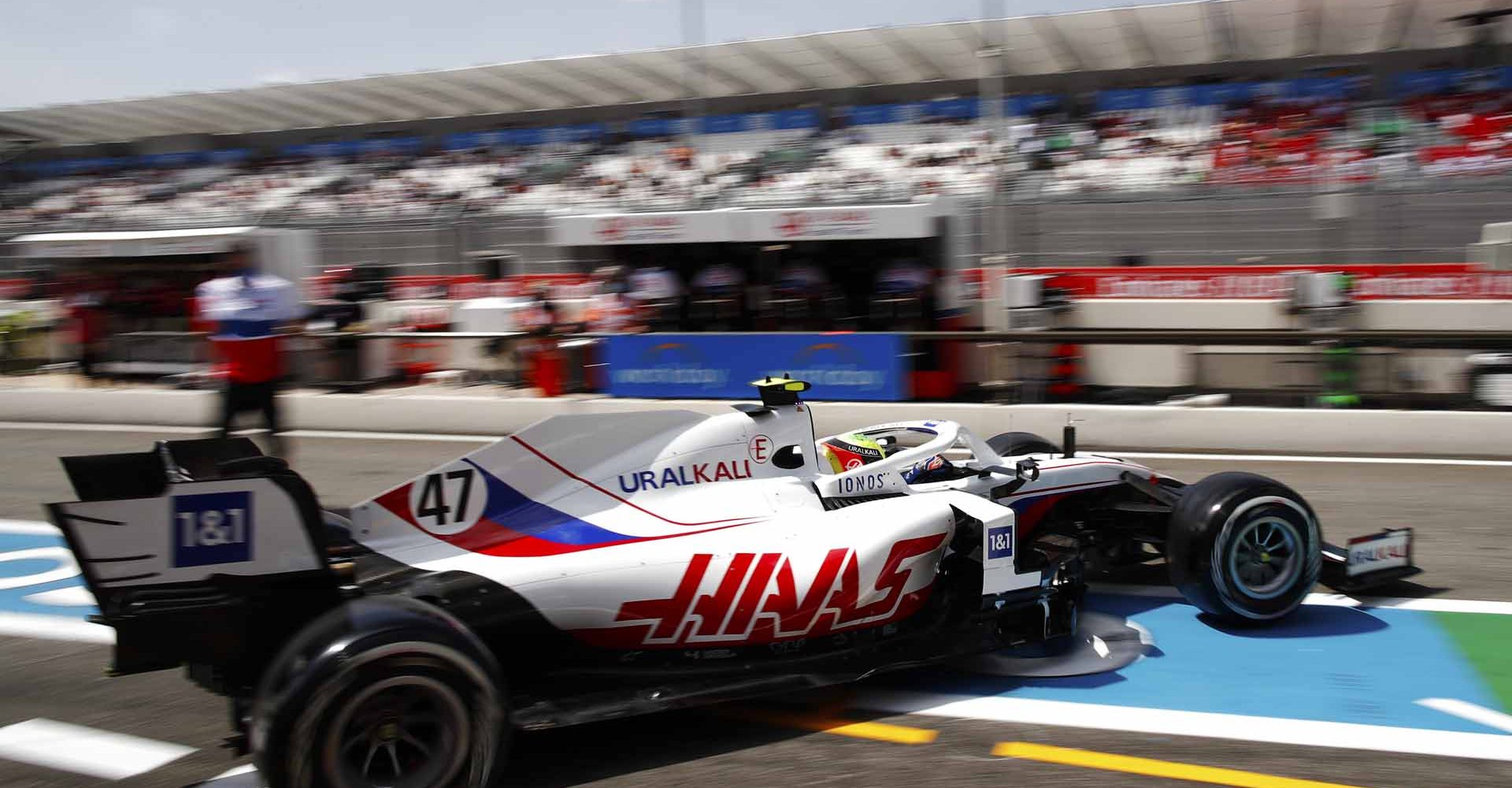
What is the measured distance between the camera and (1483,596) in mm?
5574

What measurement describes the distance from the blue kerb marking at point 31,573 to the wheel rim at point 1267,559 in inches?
210

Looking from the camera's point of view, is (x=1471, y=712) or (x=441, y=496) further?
(x=441, y=496)

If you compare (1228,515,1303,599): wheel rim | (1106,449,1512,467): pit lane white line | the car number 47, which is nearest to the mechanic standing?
the car number 47

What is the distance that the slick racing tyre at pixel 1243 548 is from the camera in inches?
195

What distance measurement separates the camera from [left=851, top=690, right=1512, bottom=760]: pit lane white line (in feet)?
12.9

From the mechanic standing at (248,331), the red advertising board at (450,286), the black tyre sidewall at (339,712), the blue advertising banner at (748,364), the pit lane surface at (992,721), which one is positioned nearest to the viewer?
the black tyre sidewall at (339,712)

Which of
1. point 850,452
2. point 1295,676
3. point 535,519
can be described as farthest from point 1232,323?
point 535,519

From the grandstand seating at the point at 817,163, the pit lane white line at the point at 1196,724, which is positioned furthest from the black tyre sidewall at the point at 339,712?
the grandstand seating at the point at 817,163

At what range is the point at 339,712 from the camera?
3326mm

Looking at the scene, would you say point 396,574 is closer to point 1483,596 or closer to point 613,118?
point 1483,596

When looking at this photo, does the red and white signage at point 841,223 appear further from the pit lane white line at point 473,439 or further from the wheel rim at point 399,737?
the wheel rim at point 399,737

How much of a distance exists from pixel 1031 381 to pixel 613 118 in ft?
78.7

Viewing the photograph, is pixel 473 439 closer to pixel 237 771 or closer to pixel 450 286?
pixel 237 771

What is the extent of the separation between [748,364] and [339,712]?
850cm
